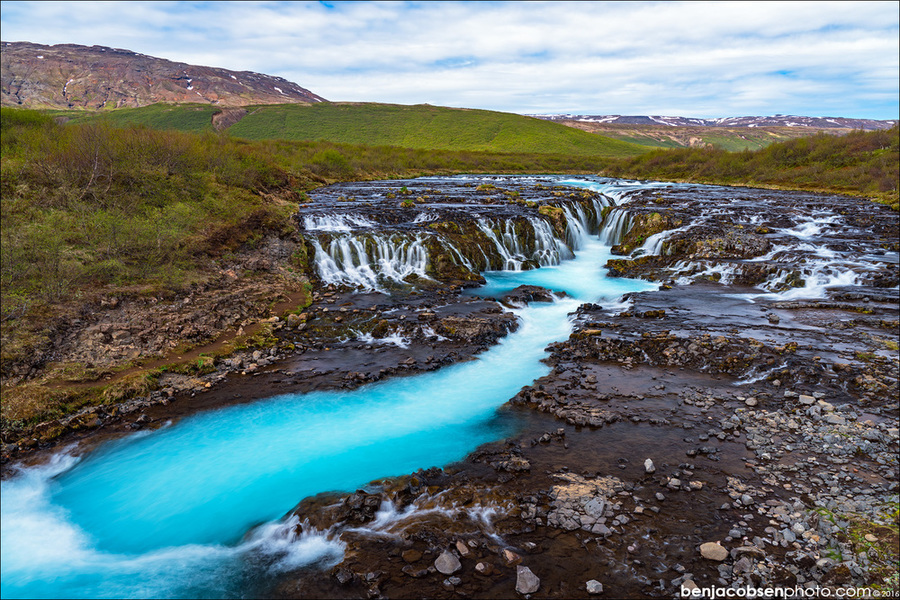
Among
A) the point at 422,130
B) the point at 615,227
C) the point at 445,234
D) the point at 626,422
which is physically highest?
the point at 422,130

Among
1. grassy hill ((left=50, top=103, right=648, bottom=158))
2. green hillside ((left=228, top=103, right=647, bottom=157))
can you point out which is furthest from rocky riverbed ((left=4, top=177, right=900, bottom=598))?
green hillside ((left=228, top=103, right=647, bottom=157))

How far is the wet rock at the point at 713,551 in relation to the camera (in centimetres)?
605

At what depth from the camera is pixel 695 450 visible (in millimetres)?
8570

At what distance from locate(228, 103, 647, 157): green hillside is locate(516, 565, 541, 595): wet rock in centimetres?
12732

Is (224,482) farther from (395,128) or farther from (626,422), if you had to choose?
(395,128)

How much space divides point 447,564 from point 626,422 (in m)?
5.44

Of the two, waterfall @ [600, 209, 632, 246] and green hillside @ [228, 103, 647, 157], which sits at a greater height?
green hillside @ [228, 103, 647, 157]

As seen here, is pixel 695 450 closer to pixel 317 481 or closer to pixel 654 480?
pixel 654 480

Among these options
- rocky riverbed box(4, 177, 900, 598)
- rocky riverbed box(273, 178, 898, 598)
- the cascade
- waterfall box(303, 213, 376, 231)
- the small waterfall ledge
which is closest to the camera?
rocky riverbed box(273, 178, 898, 598)

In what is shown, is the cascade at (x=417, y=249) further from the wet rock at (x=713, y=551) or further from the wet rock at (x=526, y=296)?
the wet rock at (x=713, y=551)

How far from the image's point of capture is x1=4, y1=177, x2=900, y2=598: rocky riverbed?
241 inches

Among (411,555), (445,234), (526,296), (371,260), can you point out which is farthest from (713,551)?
(445,234)

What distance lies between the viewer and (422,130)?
148 metres

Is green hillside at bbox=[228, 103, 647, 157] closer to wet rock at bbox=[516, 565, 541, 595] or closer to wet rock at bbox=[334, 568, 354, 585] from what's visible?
wet rock at bbox=[516, 565, 541, 595]
